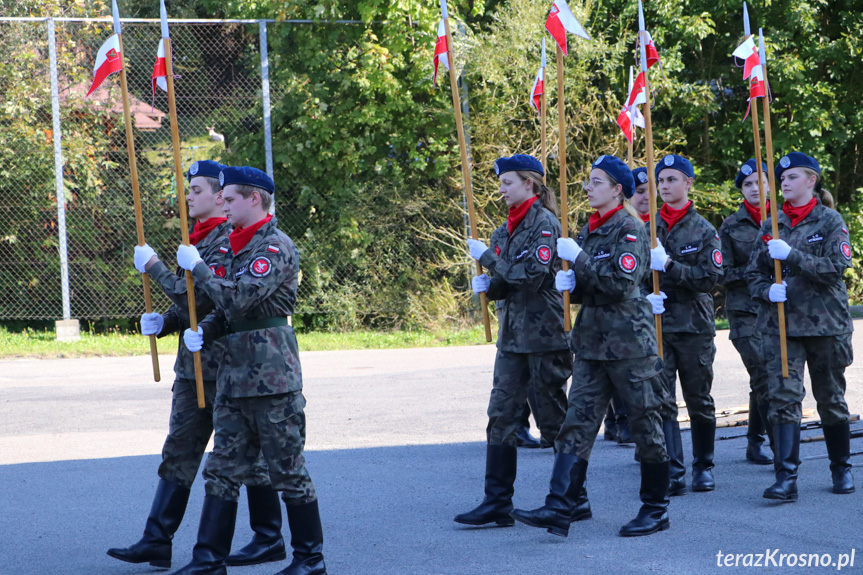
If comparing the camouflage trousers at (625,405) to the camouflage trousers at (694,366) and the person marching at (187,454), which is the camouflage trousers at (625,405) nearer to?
A: the camouflage trousers at (694,366)

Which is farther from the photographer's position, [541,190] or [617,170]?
[541,190]

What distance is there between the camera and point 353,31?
55.6ft

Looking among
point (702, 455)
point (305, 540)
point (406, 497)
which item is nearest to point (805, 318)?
point (702, 455)

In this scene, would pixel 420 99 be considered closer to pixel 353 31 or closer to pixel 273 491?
pixel 353 31

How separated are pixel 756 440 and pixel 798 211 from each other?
5.71ft

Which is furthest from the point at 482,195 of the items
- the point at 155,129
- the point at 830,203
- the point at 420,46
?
the point at 830,203

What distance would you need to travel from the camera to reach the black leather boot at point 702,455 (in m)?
6.25

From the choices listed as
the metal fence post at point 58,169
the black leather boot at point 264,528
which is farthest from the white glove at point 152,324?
the metal fence post at point 58,169

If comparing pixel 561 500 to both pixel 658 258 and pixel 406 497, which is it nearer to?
pixel 406 497

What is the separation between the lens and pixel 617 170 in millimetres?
5285

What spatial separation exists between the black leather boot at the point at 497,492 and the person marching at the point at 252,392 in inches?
45.3

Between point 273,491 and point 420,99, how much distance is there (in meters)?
13.3

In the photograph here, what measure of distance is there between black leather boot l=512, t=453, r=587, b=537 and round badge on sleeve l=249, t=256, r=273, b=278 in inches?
69.0

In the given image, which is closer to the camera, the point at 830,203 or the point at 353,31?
the point at 830,203
